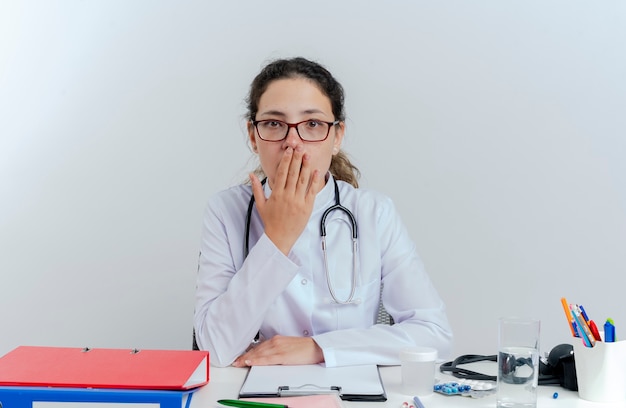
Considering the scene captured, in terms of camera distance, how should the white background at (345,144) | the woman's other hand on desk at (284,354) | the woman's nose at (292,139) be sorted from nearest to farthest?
Answer: the woman's other hand on desk at (284,354) < the woman's nose at (292,139) < the white background at (345,144)

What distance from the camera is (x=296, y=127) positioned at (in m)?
1.84

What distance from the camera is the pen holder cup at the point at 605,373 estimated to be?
48.9 inches

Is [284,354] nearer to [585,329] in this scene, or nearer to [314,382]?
[314,382]

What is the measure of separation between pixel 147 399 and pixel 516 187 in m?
2.04

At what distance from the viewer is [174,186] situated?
2811 millimetres

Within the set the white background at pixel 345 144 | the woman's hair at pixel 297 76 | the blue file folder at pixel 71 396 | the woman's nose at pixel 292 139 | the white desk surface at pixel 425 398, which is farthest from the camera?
the white background at pixel 345 144

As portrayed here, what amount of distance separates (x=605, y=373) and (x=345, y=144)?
67.9 inches

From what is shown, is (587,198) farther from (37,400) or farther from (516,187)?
(37,400)

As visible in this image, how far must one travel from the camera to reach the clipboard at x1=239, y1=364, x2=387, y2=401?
126 cm

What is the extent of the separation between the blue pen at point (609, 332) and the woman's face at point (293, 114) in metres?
0.78

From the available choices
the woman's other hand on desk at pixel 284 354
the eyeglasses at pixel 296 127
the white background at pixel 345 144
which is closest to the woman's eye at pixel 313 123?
the eyeglasses at pixel 296 127

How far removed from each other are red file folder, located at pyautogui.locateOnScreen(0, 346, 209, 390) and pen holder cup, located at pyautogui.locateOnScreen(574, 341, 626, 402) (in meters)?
0.67

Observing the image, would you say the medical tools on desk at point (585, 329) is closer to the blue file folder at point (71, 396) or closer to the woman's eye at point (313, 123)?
the blue file folder at point (71, 396)

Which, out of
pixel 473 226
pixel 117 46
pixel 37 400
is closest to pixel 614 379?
pixel 37 400
